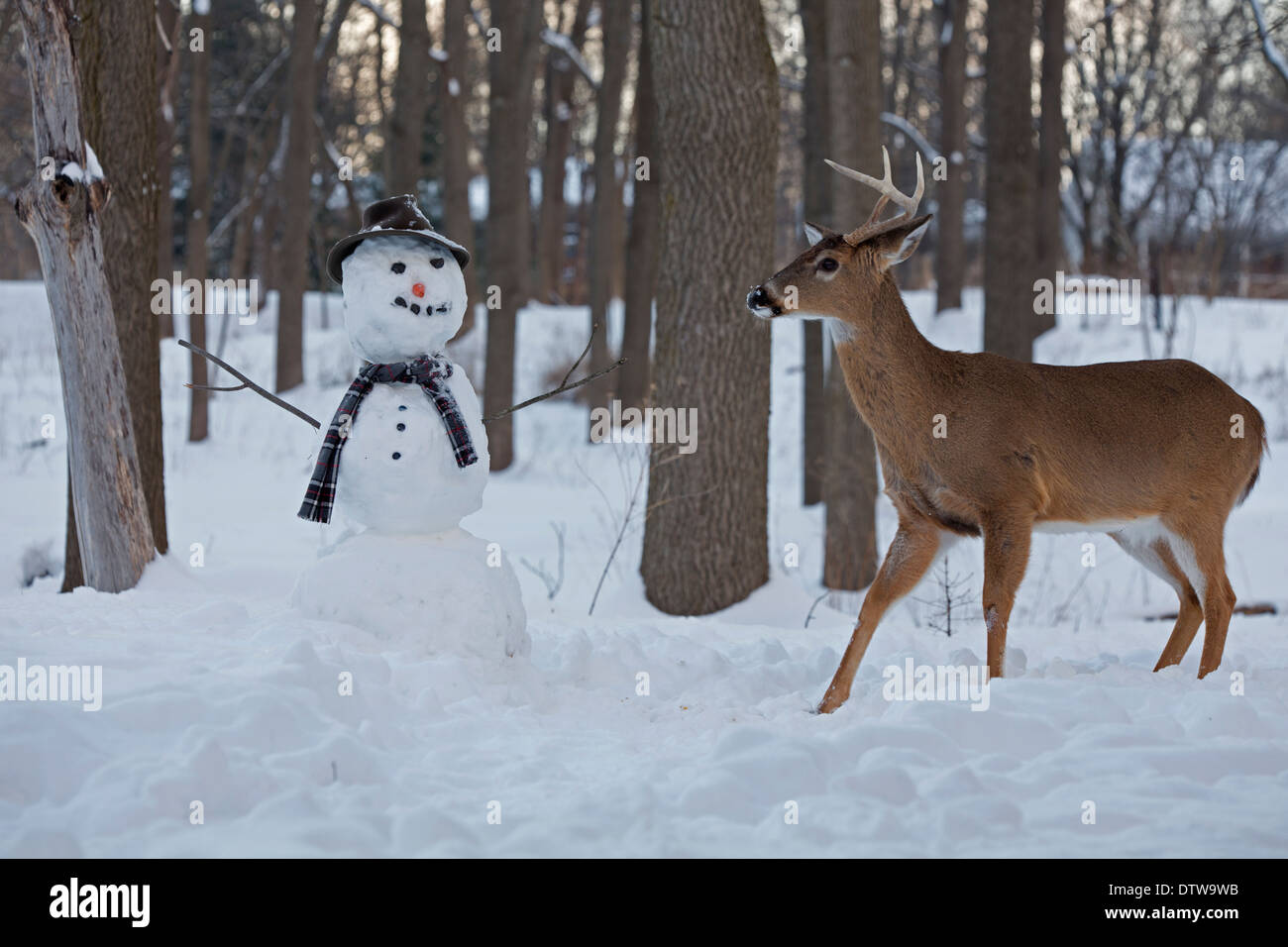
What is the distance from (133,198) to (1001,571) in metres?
5.41

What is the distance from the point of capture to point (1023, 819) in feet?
11.4

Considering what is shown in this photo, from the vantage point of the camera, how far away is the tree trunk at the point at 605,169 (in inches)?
649

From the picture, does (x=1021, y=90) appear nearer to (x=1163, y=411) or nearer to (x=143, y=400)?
(x=1163, y=411)

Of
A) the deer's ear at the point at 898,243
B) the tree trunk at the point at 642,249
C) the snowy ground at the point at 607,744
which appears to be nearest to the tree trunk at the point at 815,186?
the tree trunk at the point at 642,249

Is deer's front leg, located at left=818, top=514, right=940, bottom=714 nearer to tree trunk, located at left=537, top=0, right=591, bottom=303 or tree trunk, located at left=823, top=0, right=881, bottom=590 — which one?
tree trunk, located at left=823, top=0, right=881, bottom=590

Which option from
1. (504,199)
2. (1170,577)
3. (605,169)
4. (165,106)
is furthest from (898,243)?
(605,169)

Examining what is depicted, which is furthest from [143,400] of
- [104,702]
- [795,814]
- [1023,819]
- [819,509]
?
[819,509]

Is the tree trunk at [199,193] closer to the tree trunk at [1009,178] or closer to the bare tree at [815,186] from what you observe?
the bare tree at [815,186]

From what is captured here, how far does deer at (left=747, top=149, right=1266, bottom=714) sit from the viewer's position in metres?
5.06

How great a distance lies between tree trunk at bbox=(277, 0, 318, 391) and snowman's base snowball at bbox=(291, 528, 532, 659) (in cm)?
1329

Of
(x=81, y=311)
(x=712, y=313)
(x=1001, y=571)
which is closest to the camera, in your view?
(x=1001, y=571)

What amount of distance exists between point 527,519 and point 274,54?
16.4 m

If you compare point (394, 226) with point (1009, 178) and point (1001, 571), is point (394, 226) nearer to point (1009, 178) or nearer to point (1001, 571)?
point (1001, 571)

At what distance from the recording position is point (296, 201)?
1791 cm
